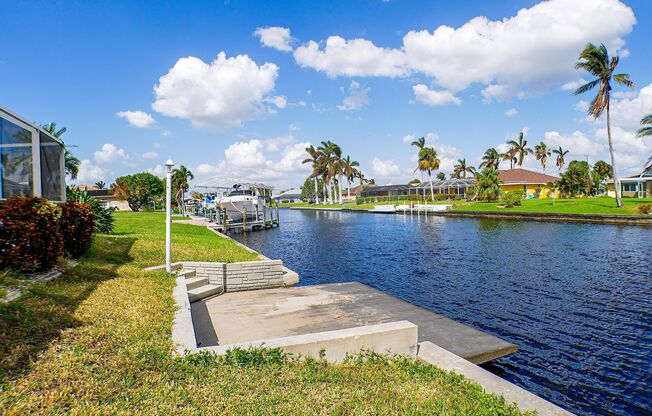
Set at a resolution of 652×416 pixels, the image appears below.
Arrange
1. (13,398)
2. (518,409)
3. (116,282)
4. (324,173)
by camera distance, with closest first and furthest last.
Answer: (13,398) < (518,409) < (116,282) < (324,173)

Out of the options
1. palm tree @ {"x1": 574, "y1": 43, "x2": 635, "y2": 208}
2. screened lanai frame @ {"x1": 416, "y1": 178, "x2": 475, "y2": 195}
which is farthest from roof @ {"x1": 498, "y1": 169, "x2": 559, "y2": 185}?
palm tree @ {"x1": 574, "y1": 43, "x2": 635, "y2": 208}

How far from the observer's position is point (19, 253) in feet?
22.9

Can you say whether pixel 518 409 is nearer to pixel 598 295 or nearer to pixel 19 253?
pixel 19 253

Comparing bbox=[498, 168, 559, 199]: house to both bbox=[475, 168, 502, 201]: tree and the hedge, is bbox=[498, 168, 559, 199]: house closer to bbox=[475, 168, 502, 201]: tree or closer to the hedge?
bbox=[475, 168, 502, 201]: tree

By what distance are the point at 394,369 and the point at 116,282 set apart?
19.2 ft

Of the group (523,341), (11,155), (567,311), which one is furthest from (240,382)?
(567,311)

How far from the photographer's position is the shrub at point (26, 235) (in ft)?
22.5

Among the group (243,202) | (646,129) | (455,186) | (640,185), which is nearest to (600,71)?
(646,129)

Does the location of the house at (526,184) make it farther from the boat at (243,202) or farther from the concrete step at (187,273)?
the concrete step at (187,273)

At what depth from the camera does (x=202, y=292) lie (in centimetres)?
979

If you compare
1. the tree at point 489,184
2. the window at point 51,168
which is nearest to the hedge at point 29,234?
the window at point 51,168

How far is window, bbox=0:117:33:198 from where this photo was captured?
8258mm

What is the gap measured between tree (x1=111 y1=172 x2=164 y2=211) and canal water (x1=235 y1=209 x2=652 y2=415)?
39.4 metres

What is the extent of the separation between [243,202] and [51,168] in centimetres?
3123
